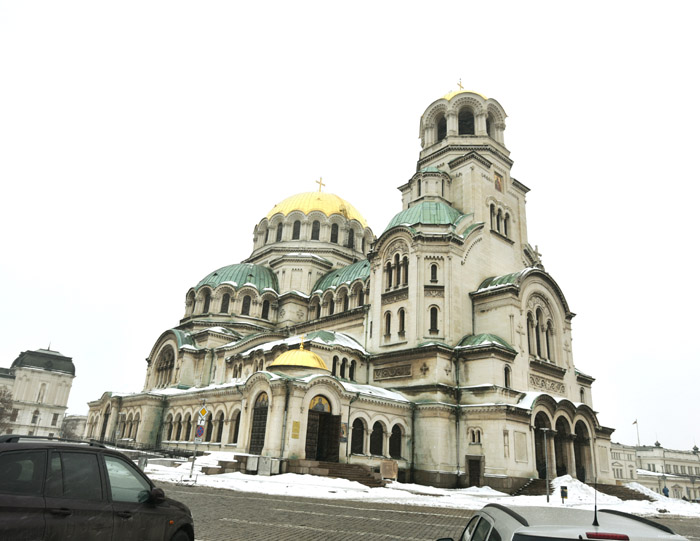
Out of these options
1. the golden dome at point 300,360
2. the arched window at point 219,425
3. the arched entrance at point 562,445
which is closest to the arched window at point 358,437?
the golden dome at point 300,360

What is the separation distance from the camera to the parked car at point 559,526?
3557mm

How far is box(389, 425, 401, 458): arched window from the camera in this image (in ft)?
114

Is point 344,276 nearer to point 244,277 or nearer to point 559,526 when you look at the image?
point 244,277

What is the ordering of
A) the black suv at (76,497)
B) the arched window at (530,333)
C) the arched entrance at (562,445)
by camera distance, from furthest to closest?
the arched window at (530,333), the arched entrance at (562,445), the black suv at (76,497)

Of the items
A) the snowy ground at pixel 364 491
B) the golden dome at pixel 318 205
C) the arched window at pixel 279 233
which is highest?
the golden dome at pixel 318 205

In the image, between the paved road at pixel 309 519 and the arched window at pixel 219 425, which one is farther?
the arched window at pixel 219 425

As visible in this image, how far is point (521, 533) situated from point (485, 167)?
43383mm

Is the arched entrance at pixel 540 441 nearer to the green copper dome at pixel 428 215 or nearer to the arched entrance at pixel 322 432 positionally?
the arched entrance at pixel 322 432

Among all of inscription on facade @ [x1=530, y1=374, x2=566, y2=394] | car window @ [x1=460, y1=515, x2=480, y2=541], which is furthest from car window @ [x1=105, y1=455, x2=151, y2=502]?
inscription on facade @ [x1=530, y1=374, x2=566, y2=394]

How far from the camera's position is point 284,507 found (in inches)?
634

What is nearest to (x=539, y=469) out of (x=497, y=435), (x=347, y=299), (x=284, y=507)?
(x=497, y=435)

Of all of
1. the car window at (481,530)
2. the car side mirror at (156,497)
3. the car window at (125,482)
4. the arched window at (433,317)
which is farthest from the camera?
the arched window at (433,317)

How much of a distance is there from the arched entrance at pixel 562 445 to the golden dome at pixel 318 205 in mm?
30830

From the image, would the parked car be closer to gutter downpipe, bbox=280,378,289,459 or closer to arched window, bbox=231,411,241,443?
gutter downpipe, bbox=280,378,289,459
